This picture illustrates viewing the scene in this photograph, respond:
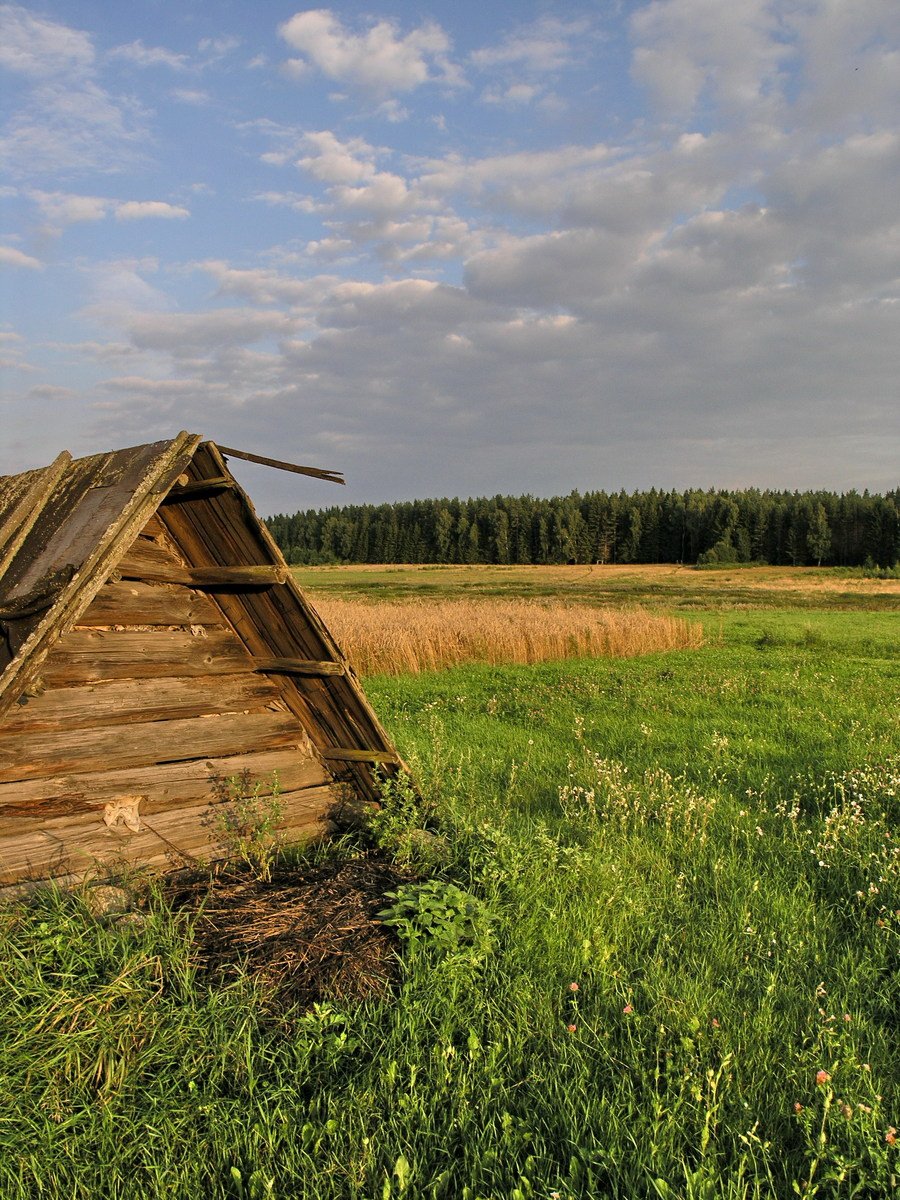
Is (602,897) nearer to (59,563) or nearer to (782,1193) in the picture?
(782,1193)

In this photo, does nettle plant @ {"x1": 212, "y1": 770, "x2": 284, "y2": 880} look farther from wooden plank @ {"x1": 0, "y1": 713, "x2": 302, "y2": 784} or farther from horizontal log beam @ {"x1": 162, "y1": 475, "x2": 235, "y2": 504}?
horizontal log beam @ {"x1": 162, "y1": 475, "x2": 235, "y2": 504}

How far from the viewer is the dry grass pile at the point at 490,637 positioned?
17.6 meters

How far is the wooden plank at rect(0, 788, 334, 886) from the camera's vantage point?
3.39m

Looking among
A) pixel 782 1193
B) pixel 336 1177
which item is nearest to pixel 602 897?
pixel 782 1193

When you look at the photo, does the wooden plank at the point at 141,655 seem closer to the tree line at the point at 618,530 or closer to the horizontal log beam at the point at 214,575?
the horizontal log beam at the point at 214,575

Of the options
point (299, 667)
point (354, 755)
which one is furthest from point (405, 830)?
point (299, 667)

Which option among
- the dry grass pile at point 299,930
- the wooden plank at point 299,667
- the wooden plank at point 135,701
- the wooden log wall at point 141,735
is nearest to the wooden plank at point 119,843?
the wooden log wall at point 141,735

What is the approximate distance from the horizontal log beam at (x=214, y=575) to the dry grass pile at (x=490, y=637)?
12.9 meters

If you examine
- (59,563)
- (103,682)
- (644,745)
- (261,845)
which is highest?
(59,563)

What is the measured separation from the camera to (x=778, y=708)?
11.5 m

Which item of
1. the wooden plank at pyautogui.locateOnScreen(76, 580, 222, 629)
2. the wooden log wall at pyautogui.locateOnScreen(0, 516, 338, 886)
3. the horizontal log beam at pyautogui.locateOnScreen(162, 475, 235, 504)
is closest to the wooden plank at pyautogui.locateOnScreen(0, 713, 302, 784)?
the wooden log wall at pyautogui.locateOnScreen(0, 516, 338, 886)

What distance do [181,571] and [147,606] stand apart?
266 mm

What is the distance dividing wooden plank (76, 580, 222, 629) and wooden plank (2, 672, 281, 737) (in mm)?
328

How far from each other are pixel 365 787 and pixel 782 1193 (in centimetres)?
283
